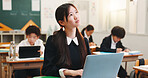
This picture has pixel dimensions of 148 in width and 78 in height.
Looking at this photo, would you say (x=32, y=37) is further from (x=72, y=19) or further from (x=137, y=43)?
(x=137, y=43)

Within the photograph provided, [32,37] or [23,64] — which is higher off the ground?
[32,37]

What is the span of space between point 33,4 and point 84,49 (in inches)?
203

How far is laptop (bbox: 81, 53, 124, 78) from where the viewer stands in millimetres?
1107

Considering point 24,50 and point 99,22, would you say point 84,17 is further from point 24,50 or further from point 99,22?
point 24,50

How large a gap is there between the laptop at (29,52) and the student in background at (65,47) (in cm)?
146

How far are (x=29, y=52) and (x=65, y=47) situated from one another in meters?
1.63

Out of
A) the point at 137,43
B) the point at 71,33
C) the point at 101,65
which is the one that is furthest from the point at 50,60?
the point at 137,43

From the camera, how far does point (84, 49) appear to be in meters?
1.53

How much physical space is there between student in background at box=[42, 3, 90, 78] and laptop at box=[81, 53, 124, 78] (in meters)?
0.22

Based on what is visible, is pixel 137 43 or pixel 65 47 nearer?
pixel 65 47

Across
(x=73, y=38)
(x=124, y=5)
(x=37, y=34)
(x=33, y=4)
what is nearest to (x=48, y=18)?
(x=33, y=4)

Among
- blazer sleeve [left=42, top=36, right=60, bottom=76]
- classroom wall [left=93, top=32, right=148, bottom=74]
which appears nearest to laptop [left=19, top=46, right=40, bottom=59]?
blazer sleeve [left=42, top=36, right=60, bottom=76]

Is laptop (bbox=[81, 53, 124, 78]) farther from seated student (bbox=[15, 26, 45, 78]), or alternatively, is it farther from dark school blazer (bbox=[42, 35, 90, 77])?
seated student (bbox=[15, 26, 45, 78])

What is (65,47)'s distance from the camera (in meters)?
1.46
